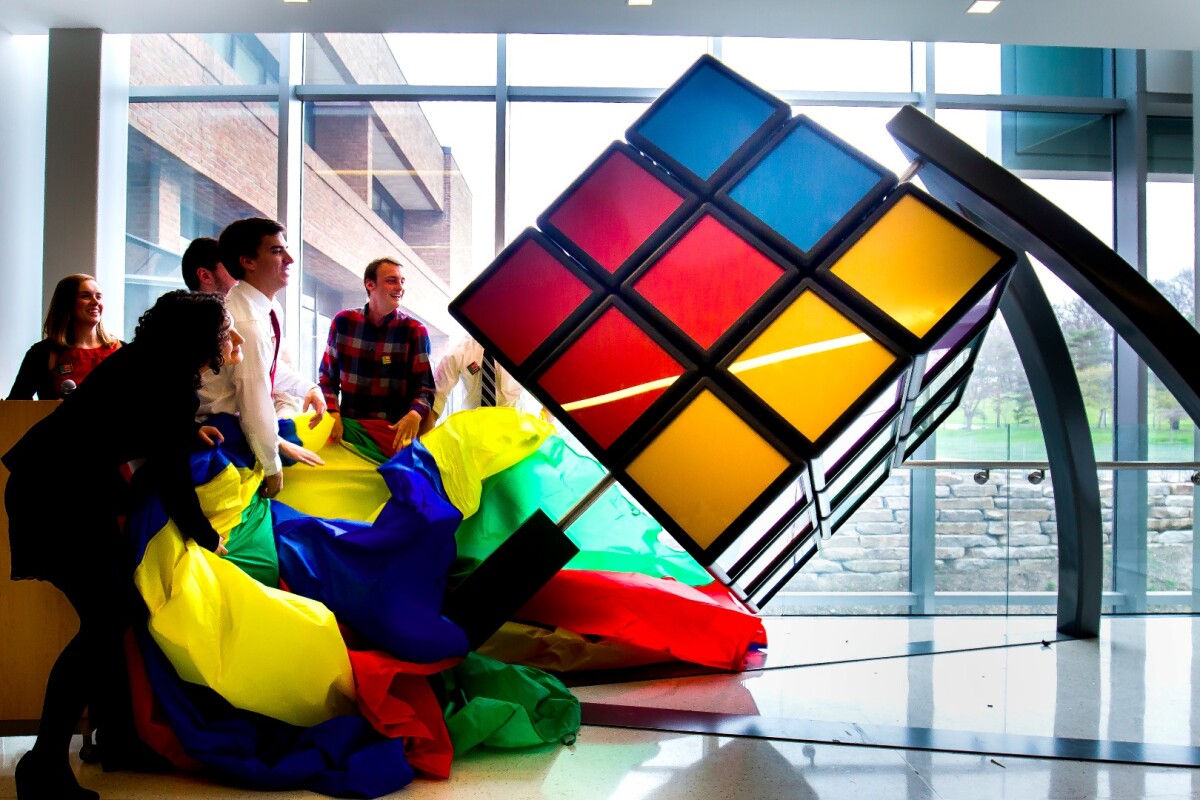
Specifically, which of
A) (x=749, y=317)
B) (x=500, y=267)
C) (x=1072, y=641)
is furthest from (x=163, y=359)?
(x=1072, y=641)

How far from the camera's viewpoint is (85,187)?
5.23m

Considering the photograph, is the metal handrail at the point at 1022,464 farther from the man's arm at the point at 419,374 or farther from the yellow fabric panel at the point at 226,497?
the yellow fabric panel at the point at 226,497

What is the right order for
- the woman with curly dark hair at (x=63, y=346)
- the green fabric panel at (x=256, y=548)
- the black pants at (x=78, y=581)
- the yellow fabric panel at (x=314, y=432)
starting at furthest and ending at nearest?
the yellow fabric panel at (x=314, y=432) → the woman with curly dark hair at (x=63, y=346) → the green fabric panel at (x=256, y=548) → the black pants at (x=78, y=581)

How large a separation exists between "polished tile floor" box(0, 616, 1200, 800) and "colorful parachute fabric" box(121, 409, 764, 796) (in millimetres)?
121

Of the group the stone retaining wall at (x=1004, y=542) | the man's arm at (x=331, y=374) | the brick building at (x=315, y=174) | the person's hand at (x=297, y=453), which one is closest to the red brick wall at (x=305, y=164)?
the brick building at (x=315, y=174)

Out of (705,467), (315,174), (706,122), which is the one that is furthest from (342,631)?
(315,174)

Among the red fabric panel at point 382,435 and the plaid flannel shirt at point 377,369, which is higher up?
the plaid flannel shirt at point 377,369

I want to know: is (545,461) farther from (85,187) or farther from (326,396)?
(85,187)

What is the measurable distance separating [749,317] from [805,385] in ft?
0.84

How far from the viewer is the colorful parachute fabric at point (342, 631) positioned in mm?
2527

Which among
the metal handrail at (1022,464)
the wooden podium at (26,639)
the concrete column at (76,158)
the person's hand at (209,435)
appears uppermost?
the concrete column at (76,158)

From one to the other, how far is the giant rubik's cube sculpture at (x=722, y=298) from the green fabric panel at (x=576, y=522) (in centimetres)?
119

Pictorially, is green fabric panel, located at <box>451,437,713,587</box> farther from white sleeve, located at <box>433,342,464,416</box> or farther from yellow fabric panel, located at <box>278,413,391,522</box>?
white sleeve, located at <box>433,342,464,416</box>

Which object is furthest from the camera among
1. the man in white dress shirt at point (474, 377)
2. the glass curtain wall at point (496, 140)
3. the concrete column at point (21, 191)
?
the glass curtain wall at point (496, 140)
